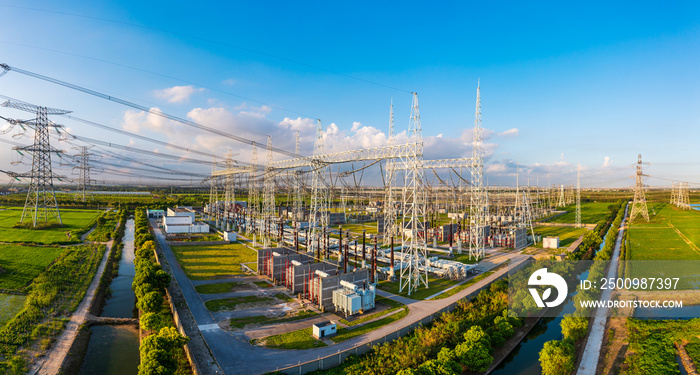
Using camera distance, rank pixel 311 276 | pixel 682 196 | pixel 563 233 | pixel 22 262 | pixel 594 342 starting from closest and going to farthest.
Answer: pixel 594 342 → pixel 311 276 → pixel 22 262 → pixel 563 233 → pixel 682 196

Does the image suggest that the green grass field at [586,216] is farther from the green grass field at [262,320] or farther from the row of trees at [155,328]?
the row of trees at [155,328]

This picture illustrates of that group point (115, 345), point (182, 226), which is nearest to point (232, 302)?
point (115, 345)

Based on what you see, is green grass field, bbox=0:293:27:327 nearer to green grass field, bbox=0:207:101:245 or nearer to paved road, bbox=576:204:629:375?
green grass field, bbox=0:207:101:245

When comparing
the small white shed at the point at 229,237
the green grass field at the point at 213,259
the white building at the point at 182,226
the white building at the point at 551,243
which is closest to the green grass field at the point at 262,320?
the green grass field at the point at 213,259

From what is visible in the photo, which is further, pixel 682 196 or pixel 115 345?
pixel 682 196

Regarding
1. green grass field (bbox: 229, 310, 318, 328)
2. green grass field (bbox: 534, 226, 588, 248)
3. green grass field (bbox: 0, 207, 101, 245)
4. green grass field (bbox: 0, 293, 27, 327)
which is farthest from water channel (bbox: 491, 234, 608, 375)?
green grass field (bbox: 0, 207, 101, 245)

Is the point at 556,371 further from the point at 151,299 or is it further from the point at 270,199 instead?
the point at 270,199

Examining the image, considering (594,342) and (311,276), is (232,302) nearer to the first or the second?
(311,276)
